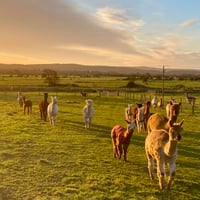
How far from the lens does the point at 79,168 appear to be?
1069cm

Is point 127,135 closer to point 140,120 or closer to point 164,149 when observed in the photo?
point 164,149

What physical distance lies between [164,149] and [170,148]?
33cm

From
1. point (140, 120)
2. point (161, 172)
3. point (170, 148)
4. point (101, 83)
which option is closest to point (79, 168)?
point (161, 172)

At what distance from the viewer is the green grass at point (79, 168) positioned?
28.2 ft

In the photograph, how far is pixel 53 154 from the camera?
1255 centimetres

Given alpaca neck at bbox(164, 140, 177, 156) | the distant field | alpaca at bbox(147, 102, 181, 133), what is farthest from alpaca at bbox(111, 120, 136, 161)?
the distant field

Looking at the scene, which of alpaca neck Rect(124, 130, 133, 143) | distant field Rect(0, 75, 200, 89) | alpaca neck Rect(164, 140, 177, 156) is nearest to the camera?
alpaca neck Rect(164, 140, 177, 156)

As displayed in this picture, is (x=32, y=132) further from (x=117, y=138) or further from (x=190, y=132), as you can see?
(x=190, y=132)

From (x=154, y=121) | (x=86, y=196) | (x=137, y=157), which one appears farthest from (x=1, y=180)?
(x=154, y=121)

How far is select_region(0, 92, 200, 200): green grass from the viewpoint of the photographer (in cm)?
859

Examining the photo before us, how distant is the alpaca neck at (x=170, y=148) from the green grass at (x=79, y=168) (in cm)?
119

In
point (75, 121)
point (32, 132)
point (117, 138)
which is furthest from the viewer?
point (75, 121)

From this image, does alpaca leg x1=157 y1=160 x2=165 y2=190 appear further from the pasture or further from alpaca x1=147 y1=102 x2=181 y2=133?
alpaca x1=147 y1=102 x2=181 y2=133

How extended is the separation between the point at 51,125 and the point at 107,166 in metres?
9.43
